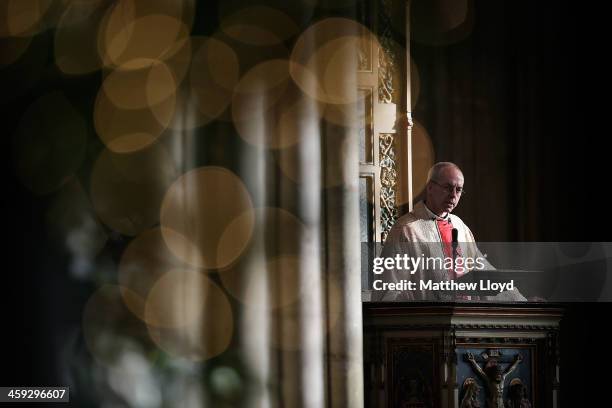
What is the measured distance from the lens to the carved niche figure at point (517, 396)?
147 inches

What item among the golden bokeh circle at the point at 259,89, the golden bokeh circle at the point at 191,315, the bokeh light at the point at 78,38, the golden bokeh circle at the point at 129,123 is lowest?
the golden bokeh circle at the point at 191,315

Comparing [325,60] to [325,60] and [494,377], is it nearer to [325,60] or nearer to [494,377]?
[325,60]

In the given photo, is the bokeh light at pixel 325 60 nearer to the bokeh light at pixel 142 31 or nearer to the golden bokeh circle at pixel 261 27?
the golden bokeh circle at pixel 261 27

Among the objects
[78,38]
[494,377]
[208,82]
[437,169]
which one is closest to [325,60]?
[208,82]

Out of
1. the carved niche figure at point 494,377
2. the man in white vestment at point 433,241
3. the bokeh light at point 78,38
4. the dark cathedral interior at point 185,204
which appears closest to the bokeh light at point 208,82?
the dark cathedral interior at point 185,204

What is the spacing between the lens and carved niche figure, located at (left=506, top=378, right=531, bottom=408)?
3.73 m

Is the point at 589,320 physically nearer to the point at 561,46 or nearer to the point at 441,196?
the point at 441,196

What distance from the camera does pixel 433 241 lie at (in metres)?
4.51

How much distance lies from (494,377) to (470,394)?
106mm

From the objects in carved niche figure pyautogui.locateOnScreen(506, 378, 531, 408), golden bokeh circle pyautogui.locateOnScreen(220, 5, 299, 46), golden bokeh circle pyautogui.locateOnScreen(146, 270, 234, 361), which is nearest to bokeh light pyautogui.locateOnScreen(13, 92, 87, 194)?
golden bokeh circle pyautogui.locateOnScreen(146, 270, 234, 361)

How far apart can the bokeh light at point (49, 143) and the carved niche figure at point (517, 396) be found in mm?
1967

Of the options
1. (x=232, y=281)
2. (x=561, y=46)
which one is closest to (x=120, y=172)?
(x=232, y=281)

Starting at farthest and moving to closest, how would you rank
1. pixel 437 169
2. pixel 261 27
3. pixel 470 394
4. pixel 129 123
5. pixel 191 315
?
pixel 437 169, pixel 261 27, pixel 129 123, pixel 191 315, pixel 470 394

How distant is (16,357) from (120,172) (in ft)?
2.82
